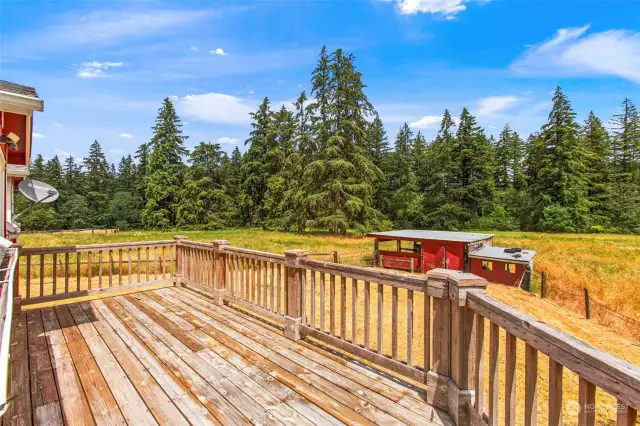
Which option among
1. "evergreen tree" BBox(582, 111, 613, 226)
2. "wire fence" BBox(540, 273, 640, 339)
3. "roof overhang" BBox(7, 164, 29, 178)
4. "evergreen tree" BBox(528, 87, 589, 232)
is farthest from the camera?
"evergreen tree" BBox(582, 111, 613, 226)

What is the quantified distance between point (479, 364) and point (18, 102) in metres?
6.01

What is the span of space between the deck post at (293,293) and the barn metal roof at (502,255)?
1111 cm

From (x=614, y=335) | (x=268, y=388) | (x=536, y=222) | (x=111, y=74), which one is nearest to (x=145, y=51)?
(x=111, y=74)

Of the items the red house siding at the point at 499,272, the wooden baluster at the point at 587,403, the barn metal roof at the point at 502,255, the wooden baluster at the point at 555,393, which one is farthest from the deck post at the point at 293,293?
the red house siding at the point at 499,272

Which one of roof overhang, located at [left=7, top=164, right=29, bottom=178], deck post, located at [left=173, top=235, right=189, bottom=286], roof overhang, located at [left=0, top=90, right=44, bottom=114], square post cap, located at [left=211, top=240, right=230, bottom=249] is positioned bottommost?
deck post, located at [left=173, top=235, right=189, bottom=286]

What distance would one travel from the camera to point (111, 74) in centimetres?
842

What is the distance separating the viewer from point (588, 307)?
8.91 m

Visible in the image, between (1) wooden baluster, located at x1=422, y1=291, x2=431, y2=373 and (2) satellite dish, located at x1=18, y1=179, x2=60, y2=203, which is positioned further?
(2) satellite dish, located at x1=18, y1=179, x2=60, y2=203

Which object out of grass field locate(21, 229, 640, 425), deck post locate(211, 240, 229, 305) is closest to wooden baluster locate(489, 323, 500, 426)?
grass field locate(21, 229, 640, 425)

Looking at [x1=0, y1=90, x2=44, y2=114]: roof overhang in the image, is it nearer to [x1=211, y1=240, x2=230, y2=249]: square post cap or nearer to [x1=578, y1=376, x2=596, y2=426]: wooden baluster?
[x1=211, y1=240, x2=230, y2=249]: square post cap

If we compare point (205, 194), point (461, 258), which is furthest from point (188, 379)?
point (205, 194)

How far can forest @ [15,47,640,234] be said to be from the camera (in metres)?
22.8

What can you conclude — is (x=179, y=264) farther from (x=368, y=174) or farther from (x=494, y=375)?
(x=368, y=174)

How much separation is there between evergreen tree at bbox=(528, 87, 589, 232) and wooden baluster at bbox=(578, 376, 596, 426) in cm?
3376
